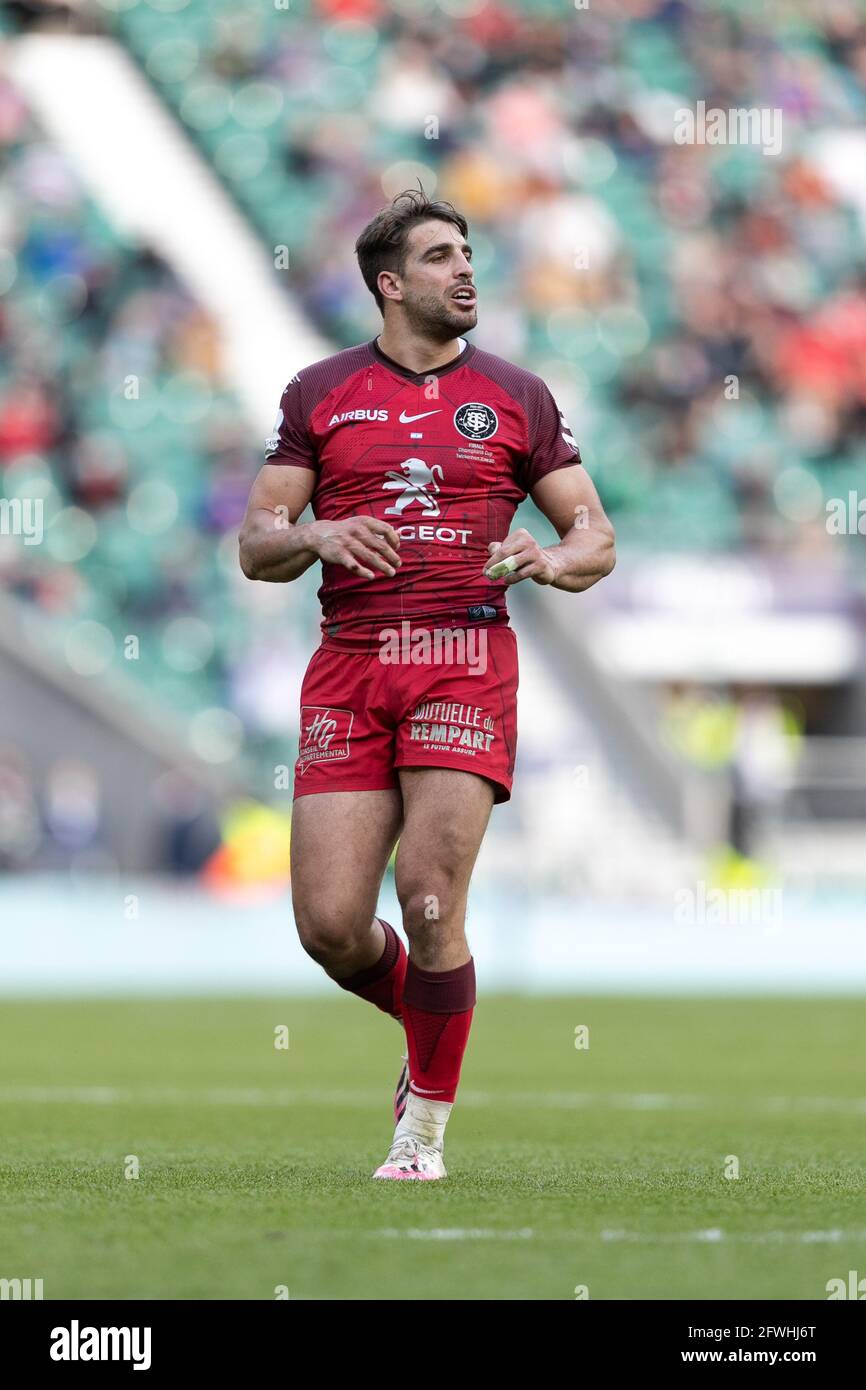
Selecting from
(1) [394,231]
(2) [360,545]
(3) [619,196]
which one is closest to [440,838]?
(2) [360,545]

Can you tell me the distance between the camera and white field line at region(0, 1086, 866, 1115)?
8.41 m

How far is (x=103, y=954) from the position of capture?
52.1 ft

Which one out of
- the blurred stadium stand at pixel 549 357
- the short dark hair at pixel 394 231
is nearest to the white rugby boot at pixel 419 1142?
the short dark hair at pixel 394 231

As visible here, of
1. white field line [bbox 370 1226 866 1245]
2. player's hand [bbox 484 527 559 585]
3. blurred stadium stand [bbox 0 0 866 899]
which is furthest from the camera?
blurred stadium stand [bbox 0 0 866 899]

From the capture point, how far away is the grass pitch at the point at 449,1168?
4340 mm

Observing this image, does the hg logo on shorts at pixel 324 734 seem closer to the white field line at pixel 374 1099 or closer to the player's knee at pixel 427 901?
the player's knee at pixel 427 901

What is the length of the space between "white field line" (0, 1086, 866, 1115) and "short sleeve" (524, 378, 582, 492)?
3.06 m

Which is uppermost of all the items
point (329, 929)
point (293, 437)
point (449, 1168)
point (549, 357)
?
point (549, 357)

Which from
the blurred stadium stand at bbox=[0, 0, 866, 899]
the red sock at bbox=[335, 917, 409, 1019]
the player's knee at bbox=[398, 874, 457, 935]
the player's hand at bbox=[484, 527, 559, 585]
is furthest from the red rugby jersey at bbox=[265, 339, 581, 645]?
the blurred stadium stand at bbox=[0, 0, 866, 899]

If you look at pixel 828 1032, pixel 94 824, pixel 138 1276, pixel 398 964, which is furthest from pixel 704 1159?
pixel 94 824

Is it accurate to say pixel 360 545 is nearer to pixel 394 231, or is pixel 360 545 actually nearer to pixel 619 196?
pixel 394 231

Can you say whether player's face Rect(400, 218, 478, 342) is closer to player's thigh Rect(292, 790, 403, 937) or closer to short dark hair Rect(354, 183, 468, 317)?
short dark hair Rect(354, 183, 468, 317)

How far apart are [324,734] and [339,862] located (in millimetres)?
340

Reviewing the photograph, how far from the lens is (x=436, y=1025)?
5.82m
